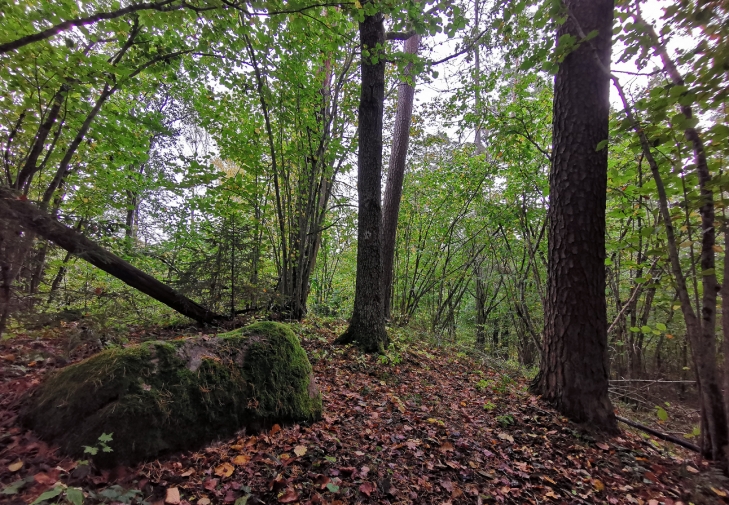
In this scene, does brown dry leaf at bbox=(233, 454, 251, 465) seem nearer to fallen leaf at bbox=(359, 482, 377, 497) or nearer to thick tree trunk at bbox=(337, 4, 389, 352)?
fallen leaf at bbox=(359, 482, 377, 497)

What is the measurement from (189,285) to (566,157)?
5.41 meters

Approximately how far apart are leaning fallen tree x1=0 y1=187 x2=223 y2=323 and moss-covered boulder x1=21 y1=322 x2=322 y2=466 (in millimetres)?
1398

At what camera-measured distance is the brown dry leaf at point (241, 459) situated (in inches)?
93.8

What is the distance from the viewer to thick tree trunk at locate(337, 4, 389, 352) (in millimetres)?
5516

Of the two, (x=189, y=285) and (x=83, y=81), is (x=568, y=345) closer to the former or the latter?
(x=189, y=285)

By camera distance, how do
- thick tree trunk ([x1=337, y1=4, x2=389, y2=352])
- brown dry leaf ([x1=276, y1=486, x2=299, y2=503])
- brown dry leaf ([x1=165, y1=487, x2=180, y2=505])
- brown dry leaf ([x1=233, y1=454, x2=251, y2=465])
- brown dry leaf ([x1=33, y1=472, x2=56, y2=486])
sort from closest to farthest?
brown dry leaf ([x1=33, y1=472, x2=56, y2=486])
brown dry leaf ([x1=165, y1=487, x2=180, y2=505])
brown dry leaf ([x1=276, y1=486, x2=299, y2=503])
brown dry leaf ([x1=233, y1=454, x2=251, y2=465])
thick tree trunk ([x1=337, y1=4, x2=389, y2=352])

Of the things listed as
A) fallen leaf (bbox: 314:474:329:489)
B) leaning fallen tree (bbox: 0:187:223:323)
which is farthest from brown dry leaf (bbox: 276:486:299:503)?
leaning fallen tree (bbox: 0:187:223:323)

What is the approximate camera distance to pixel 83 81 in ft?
11.8

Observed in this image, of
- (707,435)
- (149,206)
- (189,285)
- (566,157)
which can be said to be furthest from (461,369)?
(149,206)

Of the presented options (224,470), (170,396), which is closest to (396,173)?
(170,396)

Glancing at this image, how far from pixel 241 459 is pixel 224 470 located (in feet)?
0.52

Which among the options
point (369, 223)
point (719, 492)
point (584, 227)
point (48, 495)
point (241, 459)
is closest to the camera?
point (48, 495)

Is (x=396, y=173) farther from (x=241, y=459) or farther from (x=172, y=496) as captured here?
(x=172, y=496)

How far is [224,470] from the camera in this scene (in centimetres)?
228
